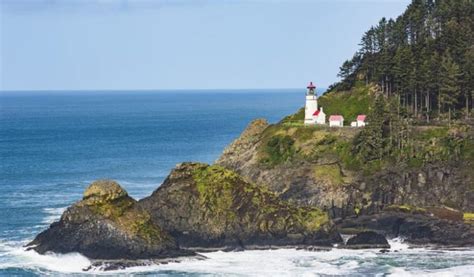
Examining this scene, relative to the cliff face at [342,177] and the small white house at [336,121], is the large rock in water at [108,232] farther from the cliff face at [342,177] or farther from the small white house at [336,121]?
the small white house at [336,121]

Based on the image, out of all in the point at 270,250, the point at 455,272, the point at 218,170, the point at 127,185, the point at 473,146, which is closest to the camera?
the point at 455,272

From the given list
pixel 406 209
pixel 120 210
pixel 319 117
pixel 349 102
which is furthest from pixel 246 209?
pixel 349 102

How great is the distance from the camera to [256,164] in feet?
347

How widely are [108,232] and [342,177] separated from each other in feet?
97.4

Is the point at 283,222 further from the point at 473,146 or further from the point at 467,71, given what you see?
the point at 467,71

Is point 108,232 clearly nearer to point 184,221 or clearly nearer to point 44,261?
point 44,261

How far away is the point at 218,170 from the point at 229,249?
34.5 ft

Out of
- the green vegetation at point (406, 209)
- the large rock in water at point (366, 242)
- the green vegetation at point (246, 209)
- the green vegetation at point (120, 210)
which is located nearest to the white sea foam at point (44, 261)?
the green vegetation at point (120, 210)

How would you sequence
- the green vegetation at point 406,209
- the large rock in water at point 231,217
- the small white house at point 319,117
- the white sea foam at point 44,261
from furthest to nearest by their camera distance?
the small white house at point 319,117 → the green vegetation at point 406,209 → the large rock in water at point 231,217 → the white sea foam at point 44,261

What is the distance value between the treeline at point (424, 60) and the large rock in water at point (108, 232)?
41.5 meters

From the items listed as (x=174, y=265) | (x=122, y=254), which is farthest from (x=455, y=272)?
(x=122, y=254)

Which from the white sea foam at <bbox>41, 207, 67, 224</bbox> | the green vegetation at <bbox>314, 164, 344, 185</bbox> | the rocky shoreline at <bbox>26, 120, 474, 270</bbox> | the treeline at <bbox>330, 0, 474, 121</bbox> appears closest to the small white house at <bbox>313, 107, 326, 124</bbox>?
the treeline at <bbox>330, 0, 474, 121</bbox>

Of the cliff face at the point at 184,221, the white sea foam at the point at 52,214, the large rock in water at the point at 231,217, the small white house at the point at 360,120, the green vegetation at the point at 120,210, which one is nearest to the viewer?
the cliff face at the point at 184,221

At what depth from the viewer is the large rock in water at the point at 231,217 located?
8575cm
